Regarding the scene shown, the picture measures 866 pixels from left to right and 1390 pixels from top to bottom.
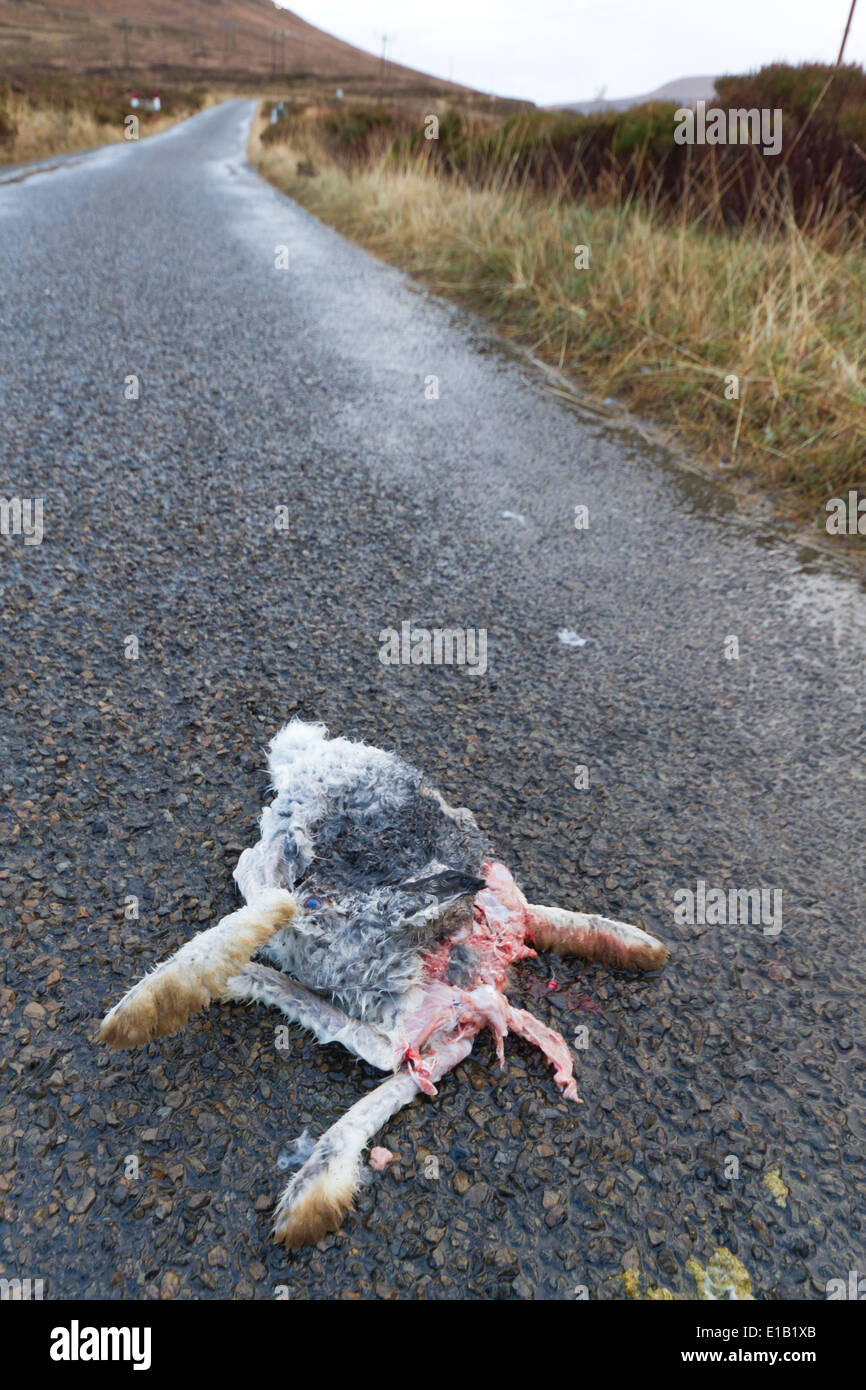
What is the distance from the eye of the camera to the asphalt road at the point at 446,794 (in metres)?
1.39

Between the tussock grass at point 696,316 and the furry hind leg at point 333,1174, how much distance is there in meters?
3.58

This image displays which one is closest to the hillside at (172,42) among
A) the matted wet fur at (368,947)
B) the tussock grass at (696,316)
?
the tussock grass at (696,316)

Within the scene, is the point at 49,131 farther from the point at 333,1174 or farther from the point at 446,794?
the point at 333,1174

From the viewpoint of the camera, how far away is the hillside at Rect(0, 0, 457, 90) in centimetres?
5272

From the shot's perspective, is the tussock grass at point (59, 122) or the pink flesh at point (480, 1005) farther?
the tussock grass at point (59, 122)

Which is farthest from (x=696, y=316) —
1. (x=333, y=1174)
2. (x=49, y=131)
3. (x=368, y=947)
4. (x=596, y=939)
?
(x=49, y=131)

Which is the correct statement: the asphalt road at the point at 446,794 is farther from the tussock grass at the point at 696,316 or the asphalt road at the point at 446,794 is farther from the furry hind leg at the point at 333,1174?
the tussock grass at the point at 696,316

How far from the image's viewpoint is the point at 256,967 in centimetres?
170

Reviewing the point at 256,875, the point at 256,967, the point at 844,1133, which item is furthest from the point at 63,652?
the point at 844,1133

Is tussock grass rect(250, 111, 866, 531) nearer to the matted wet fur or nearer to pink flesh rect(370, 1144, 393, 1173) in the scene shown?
the matted wet fur

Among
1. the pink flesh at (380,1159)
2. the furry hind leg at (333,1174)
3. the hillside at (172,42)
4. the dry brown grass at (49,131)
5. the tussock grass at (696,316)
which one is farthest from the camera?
the hillside at (172,42)

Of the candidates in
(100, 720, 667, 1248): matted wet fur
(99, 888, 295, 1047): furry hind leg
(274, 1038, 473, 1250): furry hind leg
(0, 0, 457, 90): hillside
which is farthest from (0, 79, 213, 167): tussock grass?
(274, 1038, 473, 1250): furry hind leg

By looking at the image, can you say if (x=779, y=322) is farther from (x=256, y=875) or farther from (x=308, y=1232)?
(x=308, y=1232)

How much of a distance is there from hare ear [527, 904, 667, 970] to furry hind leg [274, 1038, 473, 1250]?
1.60ft
